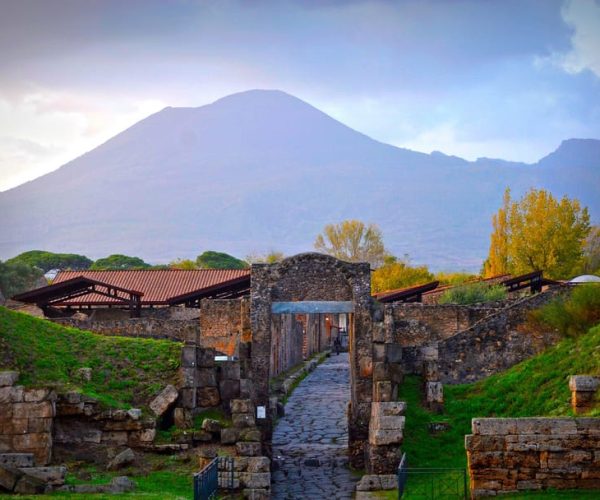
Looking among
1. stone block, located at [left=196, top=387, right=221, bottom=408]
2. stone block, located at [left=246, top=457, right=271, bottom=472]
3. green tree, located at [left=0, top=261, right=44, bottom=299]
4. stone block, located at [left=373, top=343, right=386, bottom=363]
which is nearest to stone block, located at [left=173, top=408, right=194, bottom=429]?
stone block, located at [left=196, top=387, right=221, bottom=408]

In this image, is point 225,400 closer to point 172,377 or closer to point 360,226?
point 172,377

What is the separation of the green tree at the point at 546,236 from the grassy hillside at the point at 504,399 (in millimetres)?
40360

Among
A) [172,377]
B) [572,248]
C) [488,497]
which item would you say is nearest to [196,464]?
[172,377]

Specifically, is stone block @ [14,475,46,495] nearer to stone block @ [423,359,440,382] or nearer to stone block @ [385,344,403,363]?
stone block @ [423,359,440,382]

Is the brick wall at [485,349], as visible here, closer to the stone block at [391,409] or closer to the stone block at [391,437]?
the stone block at [391,409]

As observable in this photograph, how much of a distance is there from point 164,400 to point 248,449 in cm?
234

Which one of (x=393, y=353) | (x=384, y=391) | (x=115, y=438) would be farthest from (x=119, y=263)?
(x=115, y=438)

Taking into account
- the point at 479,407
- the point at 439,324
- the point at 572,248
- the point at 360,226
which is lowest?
the point at 479,407

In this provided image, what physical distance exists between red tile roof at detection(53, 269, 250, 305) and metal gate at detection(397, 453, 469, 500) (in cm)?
2713

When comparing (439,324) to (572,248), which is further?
(572,248)

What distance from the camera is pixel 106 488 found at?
16156mm

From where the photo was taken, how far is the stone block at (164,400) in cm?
2028

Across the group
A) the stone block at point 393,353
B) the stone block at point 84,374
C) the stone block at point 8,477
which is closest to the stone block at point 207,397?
the stone block at point 84,374

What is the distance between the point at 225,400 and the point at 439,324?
1567cm
